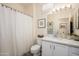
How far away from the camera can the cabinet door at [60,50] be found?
142 centimetres

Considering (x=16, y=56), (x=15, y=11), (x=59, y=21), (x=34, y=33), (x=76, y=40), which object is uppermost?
(x=15, y=11)

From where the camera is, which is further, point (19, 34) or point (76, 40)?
point (19, 34)

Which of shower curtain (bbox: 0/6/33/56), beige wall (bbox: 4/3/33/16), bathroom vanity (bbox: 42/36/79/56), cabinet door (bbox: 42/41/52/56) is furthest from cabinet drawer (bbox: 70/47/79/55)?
beige wall (bbox: 4/3/33/16)

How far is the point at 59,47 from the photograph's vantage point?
56.9 inches

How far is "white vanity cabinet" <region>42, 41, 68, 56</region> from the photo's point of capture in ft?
4.71

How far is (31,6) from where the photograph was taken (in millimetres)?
1476

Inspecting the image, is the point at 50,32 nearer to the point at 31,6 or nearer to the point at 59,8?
the point at 59,8

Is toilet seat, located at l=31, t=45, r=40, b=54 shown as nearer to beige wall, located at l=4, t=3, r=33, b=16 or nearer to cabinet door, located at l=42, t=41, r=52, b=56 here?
cabinet door, located at l=42, t=41, r=52, b=56

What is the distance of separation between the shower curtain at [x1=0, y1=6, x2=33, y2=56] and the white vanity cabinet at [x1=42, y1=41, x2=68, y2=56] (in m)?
0.23

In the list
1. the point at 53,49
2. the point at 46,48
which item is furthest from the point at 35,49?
the point at 53,49

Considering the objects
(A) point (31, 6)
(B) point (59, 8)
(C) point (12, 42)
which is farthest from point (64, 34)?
(C) point (12, 42)

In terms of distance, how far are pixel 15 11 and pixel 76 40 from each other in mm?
996

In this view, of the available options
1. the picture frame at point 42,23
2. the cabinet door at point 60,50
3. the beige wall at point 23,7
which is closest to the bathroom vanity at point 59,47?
the cabinet door at point 60,50

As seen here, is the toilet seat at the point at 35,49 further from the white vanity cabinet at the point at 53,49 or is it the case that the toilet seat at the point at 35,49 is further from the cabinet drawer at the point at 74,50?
the cabinet drawer at the point at 74,50
